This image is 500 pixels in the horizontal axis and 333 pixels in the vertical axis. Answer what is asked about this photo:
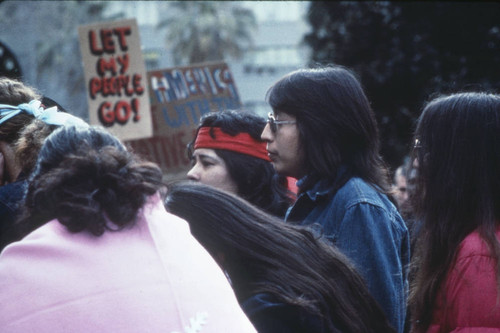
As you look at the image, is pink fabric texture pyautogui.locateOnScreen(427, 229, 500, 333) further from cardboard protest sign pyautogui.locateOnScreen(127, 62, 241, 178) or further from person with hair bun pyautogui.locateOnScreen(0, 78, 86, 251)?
cardboard protest sign pyautogui.locateOnScreen(127, 62, 241, 178)

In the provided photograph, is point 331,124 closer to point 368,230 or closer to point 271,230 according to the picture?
point 368,230

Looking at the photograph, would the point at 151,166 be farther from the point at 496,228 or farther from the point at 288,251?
the point at 496,228

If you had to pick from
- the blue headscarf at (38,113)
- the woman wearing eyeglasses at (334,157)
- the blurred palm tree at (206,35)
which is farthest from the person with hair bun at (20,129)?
the blurred palm tree at (206,35)

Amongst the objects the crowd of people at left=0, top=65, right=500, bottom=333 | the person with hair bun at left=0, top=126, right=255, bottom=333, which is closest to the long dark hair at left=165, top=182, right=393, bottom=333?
the crowd of people at left=0, top=65, right=500, bottom=333

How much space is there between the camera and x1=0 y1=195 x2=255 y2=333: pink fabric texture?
5.99 feet

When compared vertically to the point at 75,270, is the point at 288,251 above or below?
below

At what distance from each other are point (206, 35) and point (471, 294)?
113 feet

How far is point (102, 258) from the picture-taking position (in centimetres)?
189

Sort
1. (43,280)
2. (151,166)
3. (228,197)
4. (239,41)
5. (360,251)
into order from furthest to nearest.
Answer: (239,41), (360,251), (228,197), (151,166), (43,280)

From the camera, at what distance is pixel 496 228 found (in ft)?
8.28

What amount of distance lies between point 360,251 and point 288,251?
590mm

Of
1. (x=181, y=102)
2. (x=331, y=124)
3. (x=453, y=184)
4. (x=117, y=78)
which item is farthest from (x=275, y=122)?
(x=181, y=102)

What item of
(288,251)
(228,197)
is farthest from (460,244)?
(228,197)

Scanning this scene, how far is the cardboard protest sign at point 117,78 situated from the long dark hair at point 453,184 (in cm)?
485
